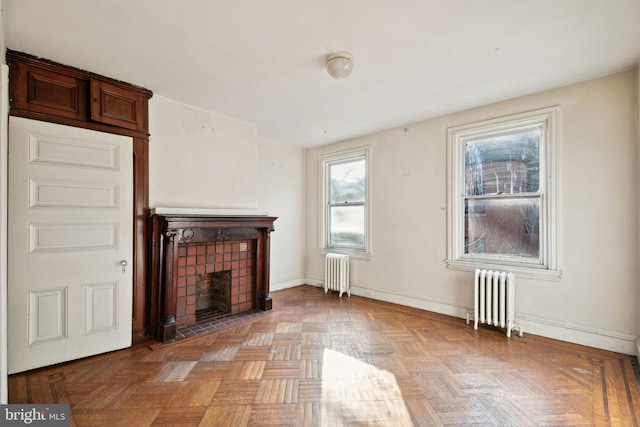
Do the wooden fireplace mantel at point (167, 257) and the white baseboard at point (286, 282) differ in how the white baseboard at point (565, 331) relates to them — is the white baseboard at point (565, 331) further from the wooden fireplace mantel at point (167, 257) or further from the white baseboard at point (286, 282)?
the wooden fireplace mantel at point (167, 257)

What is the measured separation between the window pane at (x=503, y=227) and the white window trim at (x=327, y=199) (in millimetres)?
1430

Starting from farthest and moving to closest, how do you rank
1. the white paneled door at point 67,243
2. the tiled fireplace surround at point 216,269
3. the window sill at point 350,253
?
the window sill at point 350,253 < the tiled fireplace surround at point 216,269 < the white paneled door at point 67,243

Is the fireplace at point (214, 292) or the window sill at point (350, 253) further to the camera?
the window sill at point (350, 253)

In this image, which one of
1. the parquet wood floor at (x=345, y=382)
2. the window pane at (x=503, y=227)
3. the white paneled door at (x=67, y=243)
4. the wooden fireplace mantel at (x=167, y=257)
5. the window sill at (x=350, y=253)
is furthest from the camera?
the window sill at (x=350, y=253)

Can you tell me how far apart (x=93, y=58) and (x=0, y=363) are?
230cm

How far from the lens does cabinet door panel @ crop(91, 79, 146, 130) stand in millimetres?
2715

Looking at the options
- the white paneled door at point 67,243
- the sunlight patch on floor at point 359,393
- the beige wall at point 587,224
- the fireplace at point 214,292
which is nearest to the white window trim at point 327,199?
the beige wall at point 587,224

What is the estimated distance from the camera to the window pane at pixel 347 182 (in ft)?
15.9

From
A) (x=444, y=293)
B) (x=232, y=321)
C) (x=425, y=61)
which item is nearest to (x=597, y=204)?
(x=444, y=293)

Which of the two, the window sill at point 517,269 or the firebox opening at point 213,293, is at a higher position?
the window sill at point 517,269

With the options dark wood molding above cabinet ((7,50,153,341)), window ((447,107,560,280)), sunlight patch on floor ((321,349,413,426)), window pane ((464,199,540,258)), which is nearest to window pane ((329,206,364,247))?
window ((447,107,560,280))

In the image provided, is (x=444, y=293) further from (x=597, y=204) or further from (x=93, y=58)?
(x=93, y=58)

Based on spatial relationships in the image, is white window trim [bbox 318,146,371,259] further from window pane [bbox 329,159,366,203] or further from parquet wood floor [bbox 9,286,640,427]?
parquet wood floor [bbox 9,286,640,427]

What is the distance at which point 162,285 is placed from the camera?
10.0 ft
